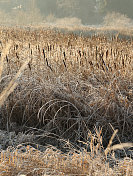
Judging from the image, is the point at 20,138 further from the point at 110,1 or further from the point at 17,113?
the point at 110,1

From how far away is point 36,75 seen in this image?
3.11 metres

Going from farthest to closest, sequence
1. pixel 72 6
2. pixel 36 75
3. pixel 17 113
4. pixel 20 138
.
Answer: pixel 72 6 → pixel 36 75 → pixel 17 113 → pixel 20 138

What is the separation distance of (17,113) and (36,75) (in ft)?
1.79

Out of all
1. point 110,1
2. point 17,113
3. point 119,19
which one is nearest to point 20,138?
point 17,113

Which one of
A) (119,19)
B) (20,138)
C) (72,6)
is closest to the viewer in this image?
(20,138)

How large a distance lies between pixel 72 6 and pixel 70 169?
31539 mm

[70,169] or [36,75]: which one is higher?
[36,75]

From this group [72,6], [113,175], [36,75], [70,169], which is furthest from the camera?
[72,6]

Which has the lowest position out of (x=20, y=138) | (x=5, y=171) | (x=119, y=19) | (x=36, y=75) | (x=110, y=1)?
(x=20, y=138)

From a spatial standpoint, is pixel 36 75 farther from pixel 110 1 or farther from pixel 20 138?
pixel 110 1

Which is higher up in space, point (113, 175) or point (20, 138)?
point (113, 175)

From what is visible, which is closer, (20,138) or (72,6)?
(20,138)

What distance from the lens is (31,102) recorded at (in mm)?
2820

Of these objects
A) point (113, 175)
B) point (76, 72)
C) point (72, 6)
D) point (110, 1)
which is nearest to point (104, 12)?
point (110, 1)
